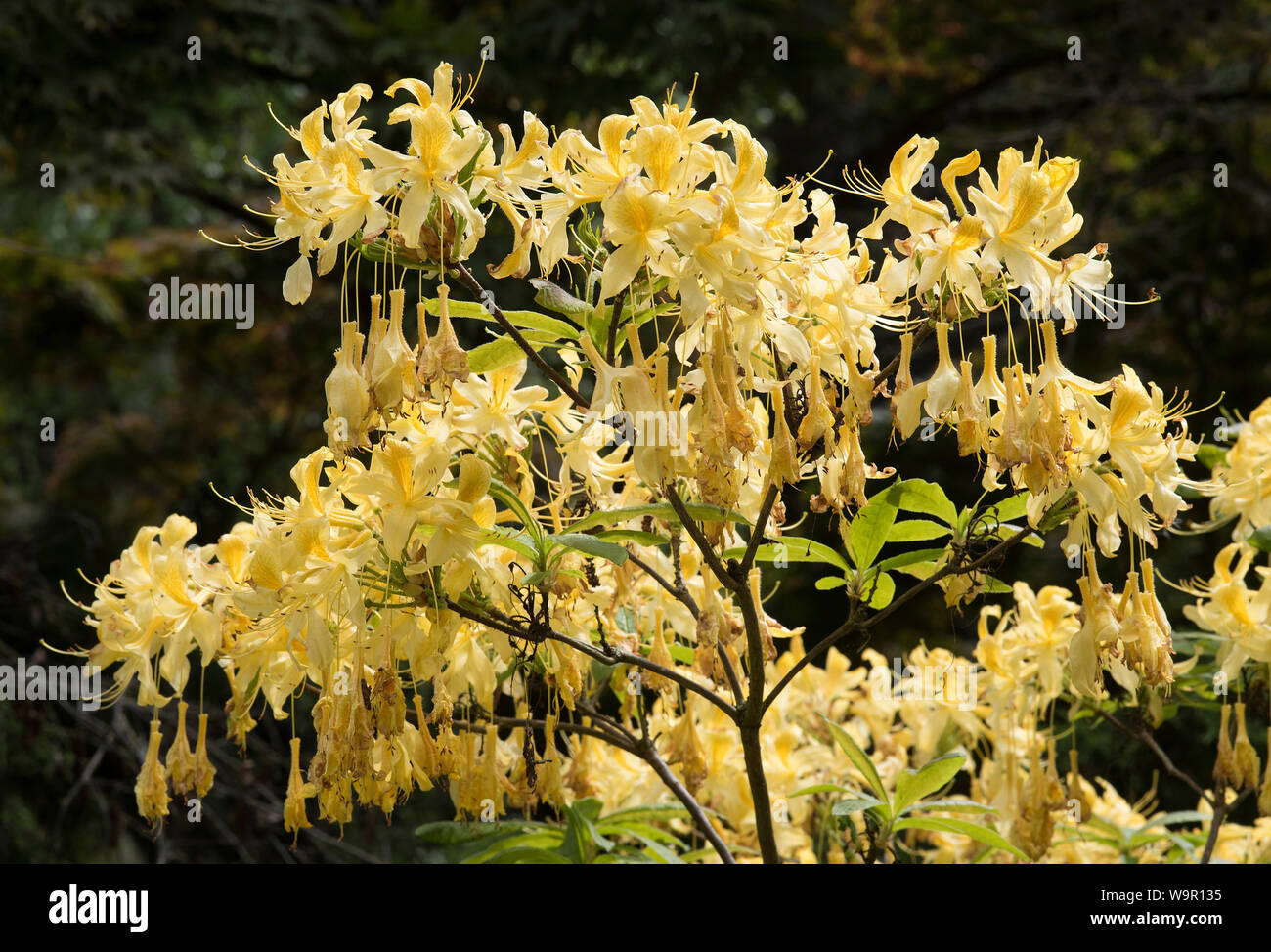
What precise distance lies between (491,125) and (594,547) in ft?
14.8

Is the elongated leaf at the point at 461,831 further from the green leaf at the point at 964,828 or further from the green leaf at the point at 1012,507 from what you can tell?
the green leaf at the point at 1012,507

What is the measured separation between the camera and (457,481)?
51.8 inches

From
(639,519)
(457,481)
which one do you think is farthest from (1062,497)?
(457,481)

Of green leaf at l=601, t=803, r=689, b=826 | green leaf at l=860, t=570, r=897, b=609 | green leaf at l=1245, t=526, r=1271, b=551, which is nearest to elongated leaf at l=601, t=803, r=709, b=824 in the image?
green leaf at l=601, t=803, r=689, b=826

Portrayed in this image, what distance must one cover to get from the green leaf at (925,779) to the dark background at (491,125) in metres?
2.26

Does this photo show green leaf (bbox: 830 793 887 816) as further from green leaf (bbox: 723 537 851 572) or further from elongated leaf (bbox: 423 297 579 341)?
elongated leaf (bbox: 423 297 579 341)

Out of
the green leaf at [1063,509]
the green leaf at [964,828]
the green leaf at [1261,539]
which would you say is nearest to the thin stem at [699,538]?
the green leaf at [1063,509]

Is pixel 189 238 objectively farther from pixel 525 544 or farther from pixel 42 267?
pixel 525 544

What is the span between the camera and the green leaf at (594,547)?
1.24 metres

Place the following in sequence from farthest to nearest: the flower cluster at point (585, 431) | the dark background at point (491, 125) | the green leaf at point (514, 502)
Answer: the dark background at point (491, 125) → the green leaf at point (514, 502) → the flower cluster at point (585, 431)

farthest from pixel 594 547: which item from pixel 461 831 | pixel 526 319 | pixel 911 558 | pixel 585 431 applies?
pixel 461 831

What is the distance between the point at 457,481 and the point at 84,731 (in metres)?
2.48

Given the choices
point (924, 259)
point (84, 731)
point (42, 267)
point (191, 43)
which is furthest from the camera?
point (42, 267)

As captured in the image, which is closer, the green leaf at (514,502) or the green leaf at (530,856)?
the green leaf at (514,502)
